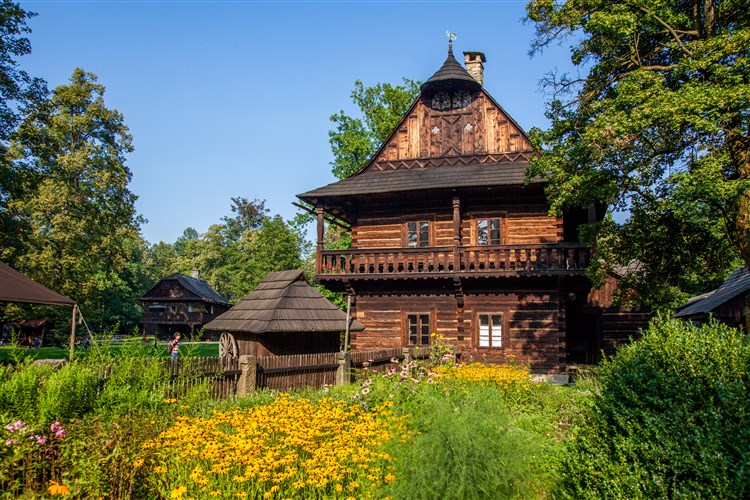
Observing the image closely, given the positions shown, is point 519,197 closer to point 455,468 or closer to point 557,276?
point 557,276

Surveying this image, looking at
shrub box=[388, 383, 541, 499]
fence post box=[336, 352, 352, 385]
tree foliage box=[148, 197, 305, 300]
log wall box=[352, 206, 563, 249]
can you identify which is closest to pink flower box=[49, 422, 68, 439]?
shrub box=[388, 383, 541, 499]

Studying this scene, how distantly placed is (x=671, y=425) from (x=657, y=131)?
10317 millimetres

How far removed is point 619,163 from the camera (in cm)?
1348

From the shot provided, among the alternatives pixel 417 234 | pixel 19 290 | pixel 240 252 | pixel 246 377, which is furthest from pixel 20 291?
pixel 240 252

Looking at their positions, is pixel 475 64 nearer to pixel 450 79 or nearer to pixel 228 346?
pixel 450 79

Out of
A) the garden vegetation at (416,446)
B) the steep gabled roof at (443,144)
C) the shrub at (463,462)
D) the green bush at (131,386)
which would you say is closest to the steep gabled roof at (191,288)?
the steep gabled roof at (443,144)

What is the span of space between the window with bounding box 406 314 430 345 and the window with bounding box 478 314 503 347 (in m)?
2.01

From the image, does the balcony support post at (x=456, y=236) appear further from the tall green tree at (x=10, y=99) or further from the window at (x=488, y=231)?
the tall green tree at (x=10, y=99)

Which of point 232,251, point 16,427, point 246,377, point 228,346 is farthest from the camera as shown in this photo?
point 232,251

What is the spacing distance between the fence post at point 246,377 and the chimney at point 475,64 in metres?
17.3

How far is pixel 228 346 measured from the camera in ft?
48.3

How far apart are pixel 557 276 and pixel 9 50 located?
23.4 m

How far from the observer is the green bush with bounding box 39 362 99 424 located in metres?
6.41

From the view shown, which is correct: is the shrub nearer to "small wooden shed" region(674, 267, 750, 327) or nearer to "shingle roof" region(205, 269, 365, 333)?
"shingle roof" region(205, 269, 365, 333)
